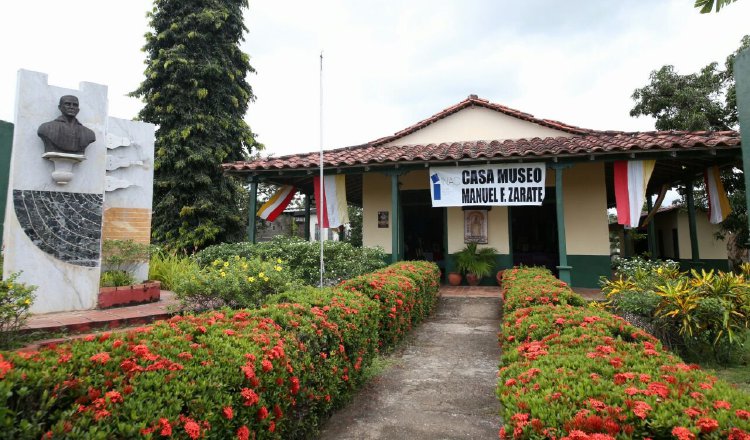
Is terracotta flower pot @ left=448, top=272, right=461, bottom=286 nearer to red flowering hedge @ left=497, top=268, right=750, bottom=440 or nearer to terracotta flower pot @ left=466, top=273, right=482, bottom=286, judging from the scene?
terracotta flower pot @ left=466, top=273, right=482, bottom=286

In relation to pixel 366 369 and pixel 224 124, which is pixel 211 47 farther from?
pixel 366 369

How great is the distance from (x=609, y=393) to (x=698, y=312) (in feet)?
12.4

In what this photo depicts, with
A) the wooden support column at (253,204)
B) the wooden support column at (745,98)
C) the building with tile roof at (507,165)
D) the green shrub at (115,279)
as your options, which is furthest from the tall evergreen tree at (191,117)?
the wooden support column at (745,98)

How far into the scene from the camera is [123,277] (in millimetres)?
6930

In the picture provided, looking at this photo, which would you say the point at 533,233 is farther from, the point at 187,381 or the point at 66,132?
the point at 187,381

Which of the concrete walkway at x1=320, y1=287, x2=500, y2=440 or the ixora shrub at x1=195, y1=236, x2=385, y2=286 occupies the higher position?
the ixora shrub at x1=195, y1=236, x2=385, y2=286

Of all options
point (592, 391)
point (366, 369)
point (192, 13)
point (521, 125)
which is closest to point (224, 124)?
point (192, 13)

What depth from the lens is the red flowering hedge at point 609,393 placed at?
162 cm

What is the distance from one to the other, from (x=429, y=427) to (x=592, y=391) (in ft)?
5.52

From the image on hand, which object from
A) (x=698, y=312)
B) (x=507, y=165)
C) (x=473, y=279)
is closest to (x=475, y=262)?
(x=473, y=279)

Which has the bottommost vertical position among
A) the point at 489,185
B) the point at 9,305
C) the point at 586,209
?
the point at 9,305

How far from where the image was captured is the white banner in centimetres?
879

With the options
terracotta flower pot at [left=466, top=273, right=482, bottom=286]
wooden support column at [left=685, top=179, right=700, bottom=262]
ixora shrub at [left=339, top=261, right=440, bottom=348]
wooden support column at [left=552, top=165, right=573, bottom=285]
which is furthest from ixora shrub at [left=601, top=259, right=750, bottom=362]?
wooden support column at [left=685, top=179, right=700, bottom=262]

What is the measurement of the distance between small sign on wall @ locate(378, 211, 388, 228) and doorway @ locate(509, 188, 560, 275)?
4.30 metres
